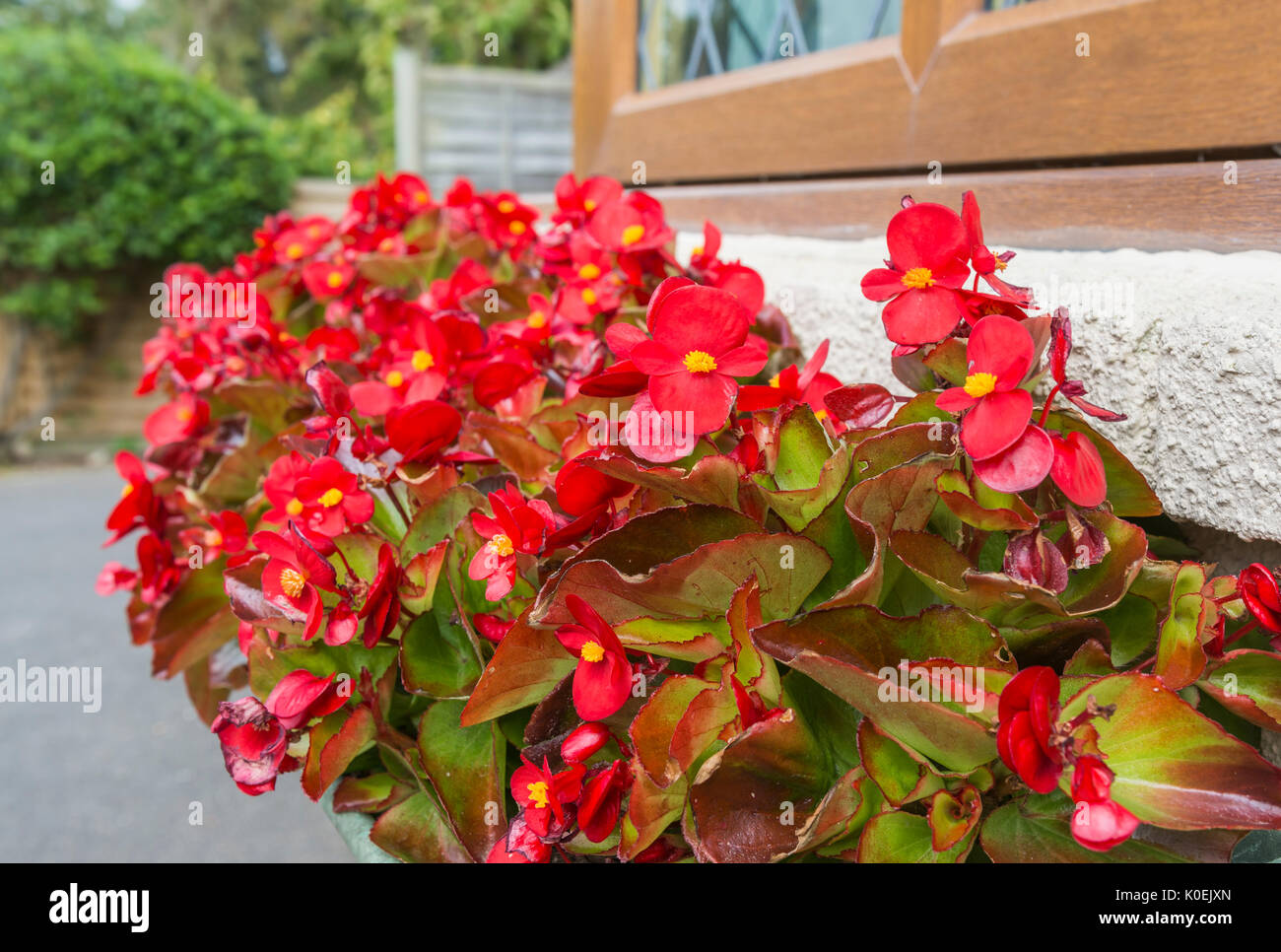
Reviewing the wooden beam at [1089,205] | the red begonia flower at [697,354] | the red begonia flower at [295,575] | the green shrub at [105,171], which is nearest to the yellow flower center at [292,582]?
the red begonia flower at [295,575]

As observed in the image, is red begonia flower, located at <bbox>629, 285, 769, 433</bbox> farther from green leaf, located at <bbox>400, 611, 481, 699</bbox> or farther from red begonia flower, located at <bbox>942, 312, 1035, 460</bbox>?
green leaf, located at <bbox>400, 611, 481, 699</bbox>

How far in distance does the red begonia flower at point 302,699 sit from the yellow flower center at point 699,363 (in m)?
0.40

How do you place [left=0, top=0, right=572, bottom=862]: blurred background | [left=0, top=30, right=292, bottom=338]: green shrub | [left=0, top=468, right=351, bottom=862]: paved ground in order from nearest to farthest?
[left=0, top=468, right=351, bottom=862]: paved ground < [left=0, top=0, right=572, bottom=862]: blurred background < [left=0, top=30, right=292, bottom=338]: green shrub

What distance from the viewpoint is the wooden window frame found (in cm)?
106

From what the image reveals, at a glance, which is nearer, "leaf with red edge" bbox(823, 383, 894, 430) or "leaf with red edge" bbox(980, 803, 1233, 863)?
"leaf with red edge" bbox(980, 803, 1233, 863)

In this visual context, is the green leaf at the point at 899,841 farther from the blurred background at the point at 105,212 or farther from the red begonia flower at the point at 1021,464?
the blurred background at the point at 105,212

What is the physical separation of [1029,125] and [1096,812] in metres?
1.05

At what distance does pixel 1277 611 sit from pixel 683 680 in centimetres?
41

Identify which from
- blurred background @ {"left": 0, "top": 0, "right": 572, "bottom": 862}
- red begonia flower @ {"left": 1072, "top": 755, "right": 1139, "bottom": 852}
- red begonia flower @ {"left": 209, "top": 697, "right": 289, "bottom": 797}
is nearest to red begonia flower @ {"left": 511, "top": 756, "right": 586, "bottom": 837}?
red begonia flower @ {"left": 209, "top": 697, "right": 289, "bottom": 797}

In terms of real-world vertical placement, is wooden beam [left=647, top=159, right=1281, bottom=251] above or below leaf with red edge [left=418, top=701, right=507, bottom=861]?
above

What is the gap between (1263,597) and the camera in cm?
68

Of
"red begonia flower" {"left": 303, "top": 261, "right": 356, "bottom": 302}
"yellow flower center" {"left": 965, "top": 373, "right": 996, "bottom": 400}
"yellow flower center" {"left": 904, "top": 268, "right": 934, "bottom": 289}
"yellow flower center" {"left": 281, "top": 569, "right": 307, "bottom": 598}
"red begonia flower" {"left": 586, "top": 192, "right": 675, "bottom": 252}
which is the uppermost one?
"red begonia flower" {"left": 586, "top": 192, "right": 675, "bottom": 252}
